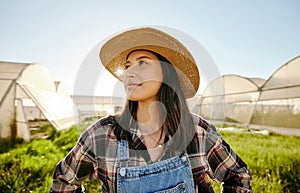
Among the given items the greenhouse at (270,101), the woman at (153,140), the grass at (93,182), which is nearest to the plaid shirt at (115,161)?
the woman at (153,140)

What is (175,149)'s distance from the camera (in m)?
1.01

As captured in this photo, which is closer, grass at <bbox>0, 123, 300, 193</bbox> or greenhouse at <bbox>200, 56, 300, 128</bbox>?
grass at <bbox>0, 123, 300, 193</bbox>

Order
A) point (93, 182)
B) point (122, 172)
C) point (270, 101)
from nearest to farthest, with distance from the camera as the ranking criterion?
1. point (122, 172)
2. point (93, 182)
3. point (270, 101)

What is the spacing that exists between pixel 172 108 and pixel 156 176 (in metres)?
0.36

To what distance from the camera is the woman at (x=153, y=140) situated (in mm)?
908

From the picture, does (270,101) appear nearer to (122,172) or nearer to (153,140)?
(153,140)

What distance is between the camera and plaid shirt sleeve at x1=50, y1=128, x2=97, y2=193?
889 mm

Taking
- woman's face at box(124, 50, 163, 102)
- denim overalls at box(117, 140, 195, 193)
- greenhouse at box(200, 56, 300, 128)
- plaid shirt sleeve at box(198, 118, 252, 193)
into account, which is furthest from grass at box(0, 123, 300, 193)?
greenhouse at box(200, 56, 300, 128)

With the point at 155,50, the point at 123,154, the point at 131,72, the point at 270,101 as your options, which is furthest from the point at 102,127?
the point at 270,101

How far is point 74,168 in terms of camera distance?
2.95ft

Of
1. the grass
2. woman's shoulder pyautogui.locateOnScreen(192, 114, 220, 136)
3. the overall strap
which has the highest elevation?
woman's shoulder pyautogui.locateOnScreen(192, 114, 220, 136)

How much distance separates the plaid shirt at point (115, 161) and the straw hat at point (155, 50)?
0.27 metres

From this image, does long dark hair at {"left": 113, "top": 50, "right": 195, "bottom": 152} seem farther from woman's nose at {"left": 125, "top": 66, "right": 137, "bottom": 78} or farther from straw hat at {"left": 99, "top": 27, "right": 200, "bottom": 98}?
woman's nose at {"left": 125, "top": 66, "right": 137, "bottom": 78}

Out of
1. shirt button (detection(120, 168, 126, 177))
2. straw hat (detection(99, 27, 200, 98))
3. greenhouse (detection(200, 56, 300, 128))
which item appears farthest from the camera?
greenhouse (detection(200, 56, 300, 128))
